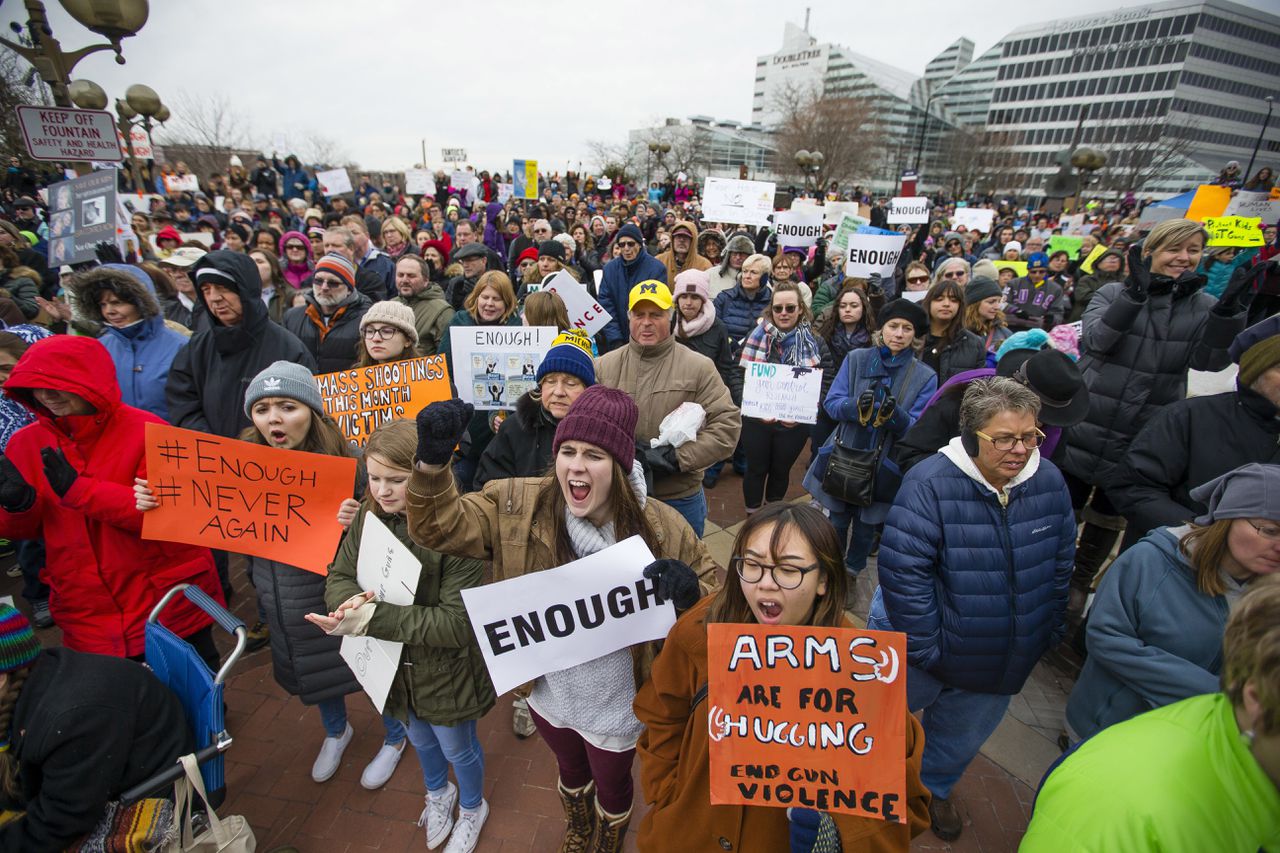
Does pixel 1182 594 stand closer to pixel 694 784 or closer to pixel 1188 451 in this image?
pixel 1188 451

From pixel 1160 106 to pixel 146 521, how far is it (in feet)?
327

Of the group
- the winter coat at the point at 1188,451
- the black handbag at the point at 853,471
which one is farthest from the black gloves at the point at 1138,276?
the black handbag at the point at 853,471

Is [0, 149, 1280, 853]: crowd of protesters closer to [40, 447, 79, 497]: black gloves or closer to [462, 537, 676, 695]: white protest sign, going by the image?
[40, 447, 79, 497]: black gloves

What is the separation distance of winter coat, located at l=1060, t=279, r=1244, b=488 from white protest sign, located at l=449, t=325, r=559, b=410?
381cm

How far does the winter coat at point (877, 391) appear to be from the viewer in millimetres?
3885

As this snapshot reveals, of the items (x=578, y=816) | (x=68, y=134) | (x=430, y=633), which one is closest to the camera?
(x=430, y=633)

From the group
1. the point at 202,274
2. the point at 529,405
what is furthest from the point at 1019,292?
the point at 202,274

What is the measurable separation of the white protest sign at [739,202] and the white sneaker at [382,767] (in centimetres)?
897

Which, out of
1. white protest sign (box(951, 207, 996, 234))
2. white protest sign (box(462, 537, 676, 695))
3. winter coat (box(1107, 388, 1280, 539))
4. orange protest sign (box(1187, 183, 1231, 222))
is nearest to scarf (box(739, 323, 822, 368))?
winter coat (box(1107, 388, 1280, 539))

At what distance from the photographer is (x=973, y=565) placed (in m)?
2.37

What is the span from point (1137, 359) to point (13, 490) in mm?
6267

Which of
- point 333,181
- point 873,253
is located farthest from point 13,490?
point 333,181

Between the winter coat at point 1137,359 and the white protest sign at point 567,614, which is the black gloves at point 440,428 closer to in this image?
the white protest sign at point 567,614

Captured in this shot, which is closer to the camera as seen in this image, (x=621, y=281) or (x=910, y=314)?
(x=910, y=314)
